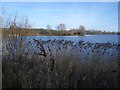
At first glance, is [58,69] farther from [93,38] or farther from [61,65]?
[93,38]

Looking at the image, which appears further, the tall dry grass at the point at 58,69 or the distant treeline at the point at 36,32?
the distant treeline at the point at 36,32

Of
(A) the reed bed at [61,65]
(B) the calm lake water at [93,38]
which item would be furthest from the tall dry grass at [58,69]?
(B) the calm lake water at [93,38]

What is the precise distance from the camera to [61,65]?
4.68 m

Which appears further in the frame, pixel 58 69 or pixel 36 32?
pixel 36 32

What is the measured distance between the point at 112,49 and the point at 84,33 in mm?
1404

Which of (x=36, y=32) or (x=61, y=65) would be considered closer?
(x=61, y=65)

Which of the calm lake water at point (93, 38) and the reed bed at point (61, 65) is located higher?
the calm lake water at point (93, 38)

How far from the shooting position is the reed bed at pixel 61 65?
14.2 ft

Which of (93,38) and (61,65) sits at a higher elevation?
(93,38)

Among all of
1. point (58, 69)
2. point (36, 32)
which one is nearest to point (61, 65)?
point (58, 69)

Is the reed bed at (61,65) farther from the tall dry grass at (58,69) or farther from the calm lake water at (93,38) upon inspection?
the calm lake water at (93,38)

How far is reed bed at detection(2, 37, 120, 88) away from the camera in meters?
4.33

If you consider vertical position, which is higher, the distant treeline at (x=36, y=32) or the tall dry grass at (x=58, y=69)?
the distant treeline at (x=36, y=32)

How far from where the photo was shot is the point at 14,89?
4406mm
